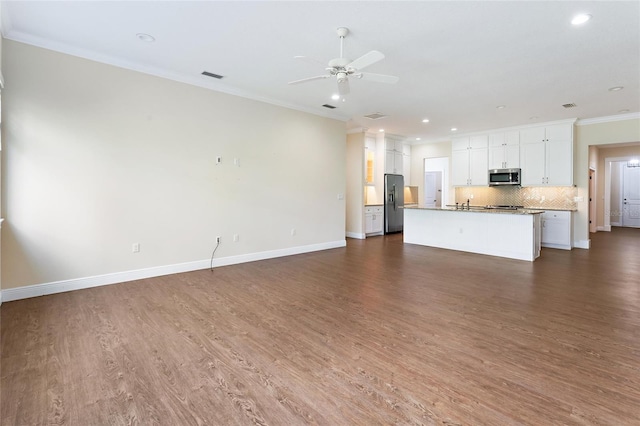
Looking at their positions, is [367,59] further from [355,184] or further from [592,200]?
[592,200]

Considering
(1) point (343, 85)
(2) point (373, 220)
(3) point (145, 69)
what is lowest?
(2) point (373, 220)

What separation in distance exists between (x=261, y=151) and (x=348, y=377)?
4339 millimetres

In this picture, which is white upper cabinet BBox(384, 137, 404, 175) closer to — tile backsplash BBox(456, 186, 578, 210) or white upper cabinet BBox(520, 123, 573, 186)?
tile backsplash BBox(456, 186, 578, 210)

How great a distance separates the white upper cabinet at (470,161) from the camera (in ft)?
27.1

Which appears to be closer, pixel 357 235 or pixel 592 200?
pixel 357 235

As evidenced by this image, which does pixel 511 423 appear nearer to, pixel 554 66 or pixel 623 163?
pixel 554 66

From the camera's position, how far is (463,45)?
357 centimetres

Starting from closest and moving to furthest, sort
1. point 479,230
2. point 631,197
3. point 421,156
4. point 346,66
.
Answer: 1. point 346,66
2. point 479,230
3. point 421,156
4. point 631,197

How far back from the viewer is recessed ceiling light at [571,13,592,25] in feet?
9.70

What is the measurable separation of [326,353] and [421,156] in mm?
8729

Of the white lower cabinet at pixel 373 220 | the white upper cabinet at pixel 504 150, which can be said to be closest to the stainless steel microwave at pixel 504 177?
the white upper cabinet at pixel 504 150

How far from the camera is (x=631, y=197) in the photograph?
11078 mm

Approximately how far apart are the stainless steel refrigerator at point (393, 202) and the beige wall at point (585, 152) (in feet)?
13.0

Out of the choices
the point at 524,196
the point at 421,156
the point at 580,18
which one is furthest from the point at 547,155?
the point at 580,18
